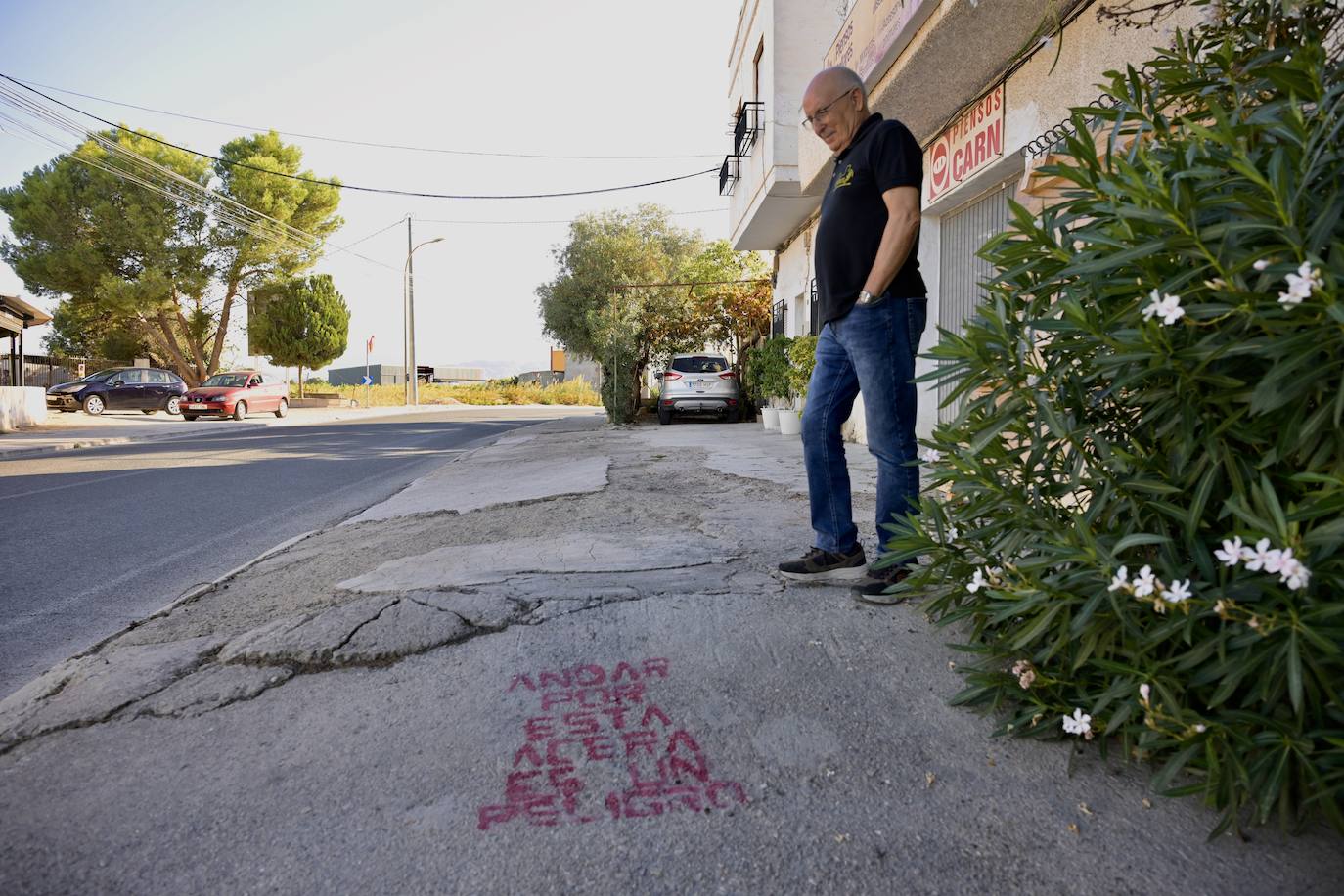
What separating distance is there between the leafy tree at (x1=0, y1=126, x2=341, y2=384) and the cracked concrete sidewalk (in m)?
32.5

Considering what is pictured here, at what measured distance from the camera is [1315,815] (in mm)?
1547

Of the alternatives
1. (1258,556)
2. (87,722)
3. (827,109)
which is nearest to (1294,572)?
(1258,556)

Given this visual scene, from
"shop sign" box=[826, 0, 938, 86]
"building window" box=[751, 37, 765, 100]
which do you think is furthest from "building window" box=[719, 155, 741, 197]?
"shop sign" box=[826, 0, 938, 86]

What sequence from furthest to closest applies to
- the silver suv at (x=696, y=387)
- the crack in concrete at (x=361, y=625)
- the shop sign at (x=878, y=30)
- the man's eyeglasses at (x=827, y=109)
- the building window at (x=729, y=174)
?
the silver suv at (x=696, y=387)
the building window at (x=729, y=174)
the shop sign at (x=878, y=30)
the man's eyeglasses at (x=827, y=109)
the crack in concrete at (x=361, y=625)

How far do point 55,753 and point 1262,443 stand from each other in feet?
9.33

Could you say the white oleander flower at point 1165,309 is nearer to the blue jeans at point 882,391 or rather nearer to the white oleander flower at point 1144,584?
the white oleander flower at point 1144,584

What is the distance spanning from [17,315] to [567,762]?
27790mm

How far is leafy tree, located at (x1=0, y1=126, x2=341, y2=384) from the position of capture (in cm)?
3016

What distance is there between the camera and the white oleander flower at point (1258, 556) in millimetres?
1265

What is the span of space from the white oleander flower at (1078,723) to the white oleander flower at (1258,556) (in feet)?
1.79

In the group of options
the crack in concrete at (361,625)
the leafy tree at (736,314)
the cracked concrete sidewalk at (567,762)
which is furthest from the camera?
the leafy tree at (736,314)

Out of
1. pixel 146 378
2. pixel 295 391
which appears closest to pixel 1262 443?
pixel 146 378

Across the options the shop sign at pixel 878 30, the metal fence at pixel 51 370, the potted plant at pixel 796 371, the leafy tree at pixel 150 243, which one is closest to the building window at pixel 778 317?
the potted plant at pixel 796 371

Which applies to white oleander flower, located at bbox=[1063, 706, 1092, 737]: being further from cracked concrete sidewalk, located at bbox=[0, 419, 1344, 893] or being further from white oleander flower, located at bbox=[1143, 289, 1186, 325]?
white oleander flower, located at bbox=[1143, 289, 1186, 325]
